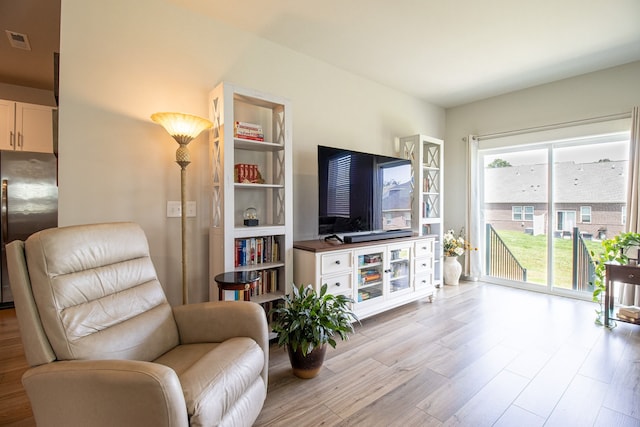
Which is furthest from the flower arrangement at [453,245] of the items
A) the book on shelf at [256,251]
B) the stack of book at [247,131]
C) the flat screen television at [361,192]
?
the stack of book at [247,131]

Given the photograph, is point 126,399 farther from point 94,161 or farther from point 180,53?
point 180,53

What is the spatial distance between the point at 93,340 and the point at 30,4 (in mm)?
2684

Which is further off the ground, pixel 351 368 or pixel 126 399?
pixel 126 399

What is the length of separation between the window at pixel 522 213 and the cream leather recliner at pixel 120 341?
3.89 metres

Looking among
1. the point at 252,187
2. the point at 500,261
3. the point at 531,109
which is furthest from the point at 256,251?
the point at 531,109

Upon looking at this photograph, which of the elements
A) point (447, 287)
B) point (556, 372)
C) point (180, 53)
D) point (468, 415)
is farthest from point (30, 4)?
point (447, 287)

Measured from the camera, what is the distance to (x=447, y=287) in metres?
4.07

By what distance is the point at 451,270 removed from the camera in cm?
416

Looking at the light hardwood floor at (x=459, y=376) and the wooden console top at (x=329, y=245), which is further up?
the wooden console top at (x=329, y=245)

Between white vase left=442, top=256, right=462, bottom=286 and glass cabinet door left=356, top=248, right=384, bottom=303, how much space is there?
1.71 m

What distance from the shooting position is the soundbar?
2746mm

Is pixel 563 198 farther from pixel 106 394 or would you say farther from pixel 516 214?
pixel 106 394

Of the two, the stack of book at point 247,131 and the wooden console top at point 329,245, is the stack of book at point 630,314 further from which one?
the stack of book at point 247,131

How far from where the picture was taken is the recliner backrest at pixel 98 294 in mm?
1198
